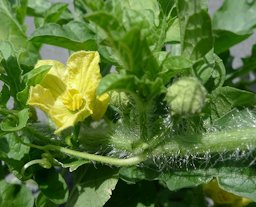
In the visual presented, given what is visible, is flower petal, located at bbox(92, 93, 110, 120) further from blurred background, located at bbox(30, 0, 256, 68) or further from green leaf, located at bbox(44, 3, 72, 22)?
blurred background, located at bbox(30, 0, 256, 68)

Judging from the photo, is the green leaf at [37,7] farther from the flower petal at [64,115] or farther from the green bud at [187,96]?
the green bud at [187,96]

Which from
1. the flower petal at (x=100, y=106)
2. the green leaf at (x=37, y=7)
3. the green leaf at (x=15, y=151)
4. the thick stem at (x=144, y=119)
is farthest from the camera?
the green leaf at (x=37, y=7)

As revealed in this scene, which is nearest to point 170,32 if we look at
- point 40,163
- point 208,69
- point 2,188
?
point 208,69

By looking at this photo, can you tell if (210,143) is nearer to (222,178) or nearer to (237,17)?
(222,178)

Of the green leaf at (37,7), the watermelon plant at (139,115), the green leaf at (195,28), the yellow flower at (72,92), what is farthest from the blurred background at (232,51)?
the green leaf at (195,28)

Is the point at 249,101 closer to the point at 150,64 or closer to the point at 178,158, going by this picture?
the point at 178,158

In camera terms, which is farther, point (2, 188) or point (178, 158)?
point (2, 188)
